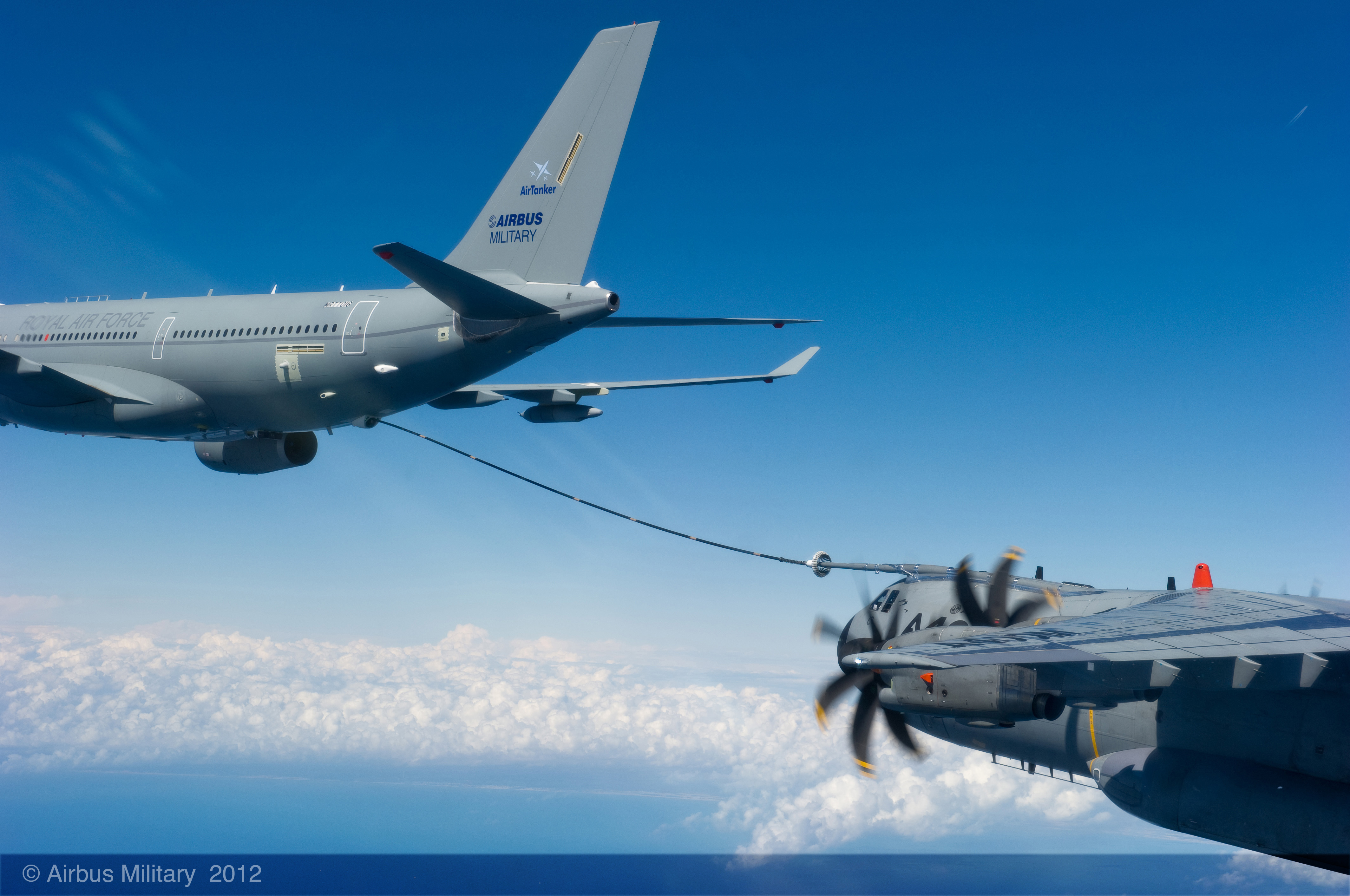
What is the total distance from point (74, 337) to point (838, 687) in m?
22.7

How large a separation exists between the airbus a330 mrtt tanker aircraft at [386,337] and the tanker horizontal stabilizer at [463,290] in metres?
0.04

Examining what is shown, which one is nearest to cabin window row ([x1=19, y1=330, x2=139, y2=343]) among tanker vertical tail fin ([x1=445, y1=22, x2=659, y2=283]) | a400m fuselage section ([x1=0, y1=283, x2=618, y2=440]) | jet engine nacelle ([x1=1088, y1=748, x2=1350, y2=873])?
a400m fuselage section ([x1=0, y1=283, x2=618, y2=440])

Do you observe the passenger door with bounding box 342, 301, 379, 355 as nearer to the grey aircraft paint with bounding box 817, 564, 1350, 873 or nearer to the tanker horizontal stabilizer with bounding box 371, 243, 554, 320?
the tanker horizontal stabilizer with bounding box 371, 243, 554, 320

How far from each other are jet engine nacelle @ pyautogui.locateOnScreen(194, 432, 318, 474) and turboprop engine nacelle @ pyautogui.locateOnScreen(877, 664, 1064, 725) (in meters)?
17.8

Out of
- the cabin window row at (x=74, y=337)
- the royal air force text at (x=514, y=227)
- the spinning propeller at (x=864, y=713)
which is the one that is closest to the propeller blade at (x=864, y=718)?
the spinning propeller at (x=864, y=713)

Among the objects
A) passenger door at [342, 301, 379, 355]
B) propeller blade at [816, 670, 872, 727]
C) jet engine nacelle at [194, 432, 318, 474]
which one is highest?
passenger door at [342, 301, 379, 355]

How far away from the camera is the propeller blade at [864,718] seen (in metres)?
17.2

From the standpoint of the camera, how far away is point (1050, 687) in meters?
11.7

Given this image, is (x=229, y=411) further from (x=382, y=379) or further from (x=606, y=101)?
(x=606, y=101)

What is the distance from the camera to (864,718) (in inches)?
685

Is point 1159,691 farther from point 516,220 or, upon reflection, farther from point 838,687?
point 516,220

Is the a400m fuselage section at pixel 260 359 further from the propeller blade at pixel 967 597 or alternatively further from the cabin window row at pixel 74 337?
the propeller blade at pixel 967 597

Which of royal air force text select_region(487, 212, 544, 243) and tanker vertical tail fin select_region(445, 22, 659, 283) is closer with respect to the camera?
tanker vertical tail fin select_region(445, 22, 659, 283)

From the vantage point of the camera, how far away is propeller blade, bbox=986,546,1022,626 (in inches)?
644
